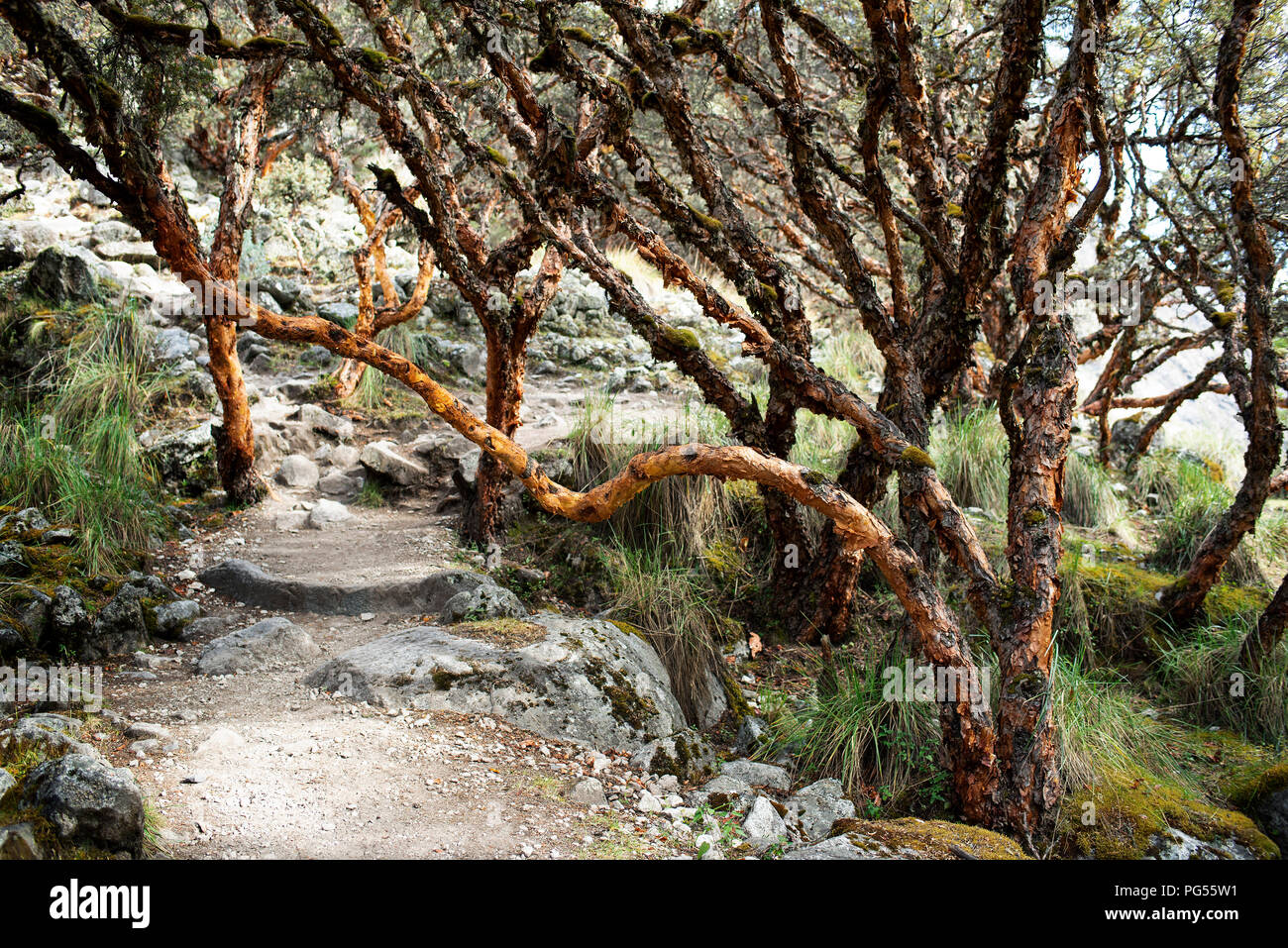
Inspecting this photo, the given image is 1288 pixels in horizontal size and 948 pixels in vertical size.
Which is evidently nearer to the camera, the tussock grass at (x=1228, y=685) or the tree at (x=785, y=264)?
the tree at (x=785, y=264)

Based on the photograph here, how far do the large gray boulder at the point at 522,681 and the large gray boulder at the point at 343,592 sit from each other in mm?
817

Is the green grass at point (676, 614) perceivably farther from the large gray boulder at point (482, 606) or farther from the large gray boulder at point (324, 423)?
the large gray boulder at point (324, 423)

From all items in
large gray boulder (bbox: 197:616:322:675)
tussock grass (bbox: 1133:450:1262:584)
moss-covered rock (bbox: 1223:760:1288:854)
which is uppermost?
tussock grass (bbox: 1133:450:1262:584)

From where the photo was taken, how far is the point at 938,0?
679 centimetres

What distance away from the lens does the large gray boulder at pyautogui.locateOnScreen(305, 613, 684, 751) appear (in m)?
3.48

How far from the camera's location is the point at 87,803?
2.06 m

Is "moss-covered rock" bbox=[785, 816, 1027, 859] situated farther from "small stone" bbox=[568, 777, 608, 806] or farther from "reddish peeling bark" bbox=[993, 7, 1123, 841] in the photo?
"small stone" bbox=[568, 777, 608, 806]

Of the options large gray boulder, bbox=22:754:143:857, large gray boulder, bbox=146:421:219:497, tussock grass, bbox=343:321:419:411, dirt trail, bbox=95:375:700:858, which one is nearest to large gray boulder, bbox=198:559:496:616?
dirt trail, bbox=95:375:700:858

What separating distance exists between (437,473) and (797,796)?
15.0ft

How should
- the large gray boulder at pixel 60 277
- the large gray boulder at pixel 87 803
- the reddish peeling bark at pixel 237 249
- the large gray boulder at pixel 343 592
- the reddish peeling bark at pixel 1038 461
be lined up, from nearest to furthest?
the large gray boulder at pixel 87 803
the reddish peeling bark at pixel 1038 461
the large gray boulder at pixel 343 592
the reddish peeling bark at pixel 237 249
the large gray boulder at pixel 60 277

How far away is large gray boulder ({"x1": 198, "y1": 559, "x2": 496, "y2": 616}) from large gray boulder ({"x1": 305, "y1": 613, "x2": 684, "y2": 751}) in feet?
2.68

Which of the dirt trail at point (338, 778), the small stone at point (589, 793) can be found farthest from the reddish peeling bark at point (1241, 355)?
the small stone at point (589, 793)

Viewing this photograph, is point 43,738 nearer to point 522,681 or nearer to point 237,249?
point 522,681

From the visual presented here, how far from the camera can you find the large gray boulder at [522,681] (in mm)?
3479
